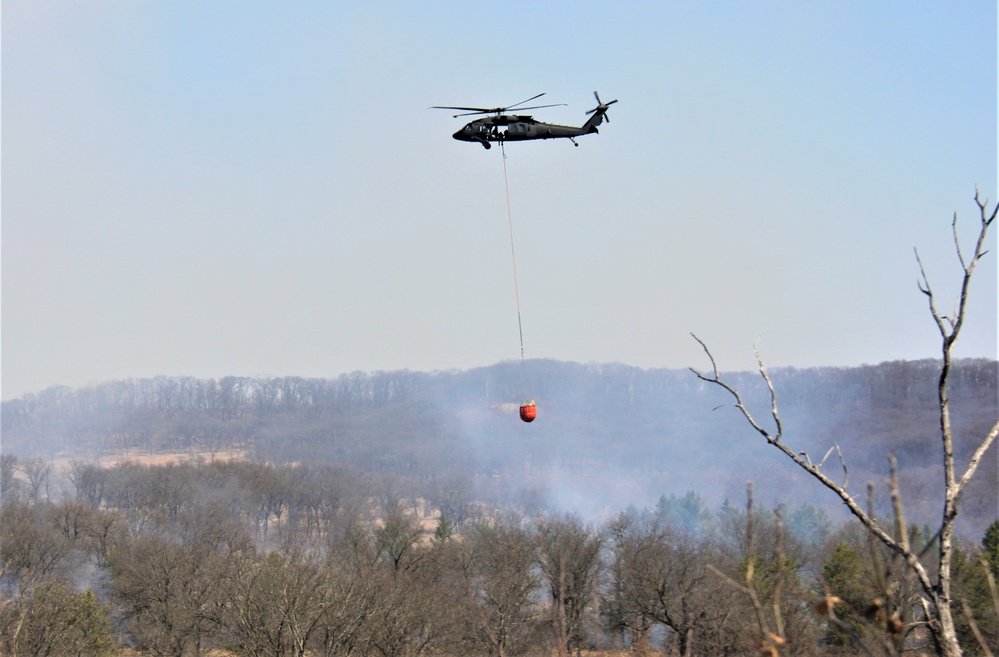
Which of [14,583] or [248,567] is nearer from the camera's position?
[248,567]

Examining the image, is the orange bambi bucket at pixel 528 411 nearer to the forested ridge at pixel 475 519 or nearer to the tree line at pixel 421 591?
the tree line at pixel 421 591

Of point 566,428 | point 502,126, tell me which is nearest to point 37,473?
point 566,428

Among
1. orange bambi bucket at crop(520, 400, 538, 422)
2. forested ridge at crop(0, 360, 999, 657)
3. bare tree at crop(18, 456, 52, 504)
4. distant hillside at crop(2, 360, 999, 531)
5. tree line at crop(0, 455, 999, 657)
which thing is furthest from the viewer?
distant hillside at crop(2, 360, 999, 531)

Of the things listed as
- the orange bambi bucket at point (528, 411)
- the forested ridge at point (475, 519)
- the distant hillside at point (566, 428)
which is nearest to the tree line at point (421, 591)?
the forested ridge at point (475, 519)

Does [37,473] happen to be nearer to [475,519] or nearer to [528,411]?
[475,519]

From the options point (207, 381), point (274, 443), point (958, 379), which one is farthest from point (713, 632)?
point (207, 381)

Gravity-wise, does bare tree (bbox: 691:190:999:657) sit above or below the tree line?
above

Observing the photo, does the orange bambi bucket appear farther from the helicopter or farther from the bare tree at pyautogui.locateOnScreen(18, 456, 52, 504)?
the bare tree at pyautogui.locateOnScreen(18, 456, 52, 504)

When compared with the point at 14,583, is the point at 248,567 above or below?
above

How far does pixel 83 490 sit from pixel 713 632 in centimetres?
8644

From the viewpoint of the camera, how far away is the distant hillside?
128250mm

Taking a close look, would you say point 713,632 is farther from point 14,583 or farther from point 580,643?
point 14,583

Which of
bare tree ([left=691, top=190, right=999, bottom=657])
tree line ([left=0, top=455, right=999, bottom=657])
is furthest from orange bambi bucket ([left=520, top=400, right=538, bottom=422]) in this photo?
bare tree ([left=691, top=190, right=999, bottom=657])

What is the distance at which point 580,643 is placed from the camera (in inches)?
1864
